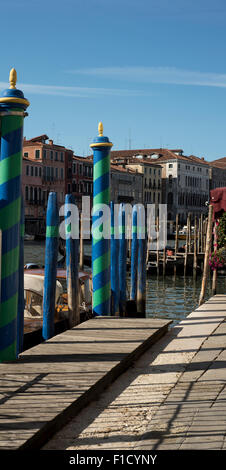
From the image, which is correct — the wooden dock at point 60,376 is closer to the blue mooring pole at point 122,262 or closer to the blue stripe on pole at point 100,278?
the blue stripe on pole at point 100,278

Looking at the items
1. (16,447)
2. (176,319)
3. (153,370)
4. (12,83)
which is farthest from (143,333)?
(176,319)

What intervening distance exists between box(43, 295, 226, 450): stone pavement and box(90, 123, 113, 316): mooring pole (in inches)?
60.3

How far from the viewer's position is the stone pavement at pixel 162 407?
9.60ft

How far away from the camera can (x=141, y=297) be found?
8727mm

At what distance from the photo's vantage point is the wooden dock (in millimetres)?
3000


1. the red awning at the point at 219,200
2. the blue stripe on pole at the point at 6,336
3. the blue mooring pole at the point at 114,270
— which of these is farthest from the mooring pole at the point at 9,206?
the red awning at the point at 219,200

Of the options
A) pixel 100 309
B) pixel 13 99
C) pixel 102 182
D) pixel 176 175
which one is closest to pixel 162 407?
pixel 13 99

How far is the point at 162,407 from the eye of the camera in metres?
3.40

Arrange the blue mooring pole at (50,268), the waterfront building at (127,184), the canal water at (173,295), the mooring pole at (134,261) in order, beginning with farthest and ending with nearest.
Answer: the waterfront building at (127,184) < the canal water at (173,295) < the mooring pole at (134,261) < the blue mooring pole at (50,268)

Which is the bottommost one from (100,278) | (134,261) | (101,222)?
(100,278)

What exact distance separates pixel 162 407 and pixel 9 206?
1653 millimetres

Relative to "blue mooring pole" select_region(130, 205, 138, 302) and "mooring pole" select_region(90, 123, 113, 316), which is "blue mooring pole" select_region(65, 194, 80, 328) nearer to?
"mooring pole" select_region(90, 123, 113, 316)

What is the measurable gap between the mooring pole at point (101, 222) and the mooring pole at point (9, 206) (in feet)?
7.51

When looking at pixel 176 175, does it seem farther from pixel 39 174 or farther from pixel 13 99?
pixel 13 99
